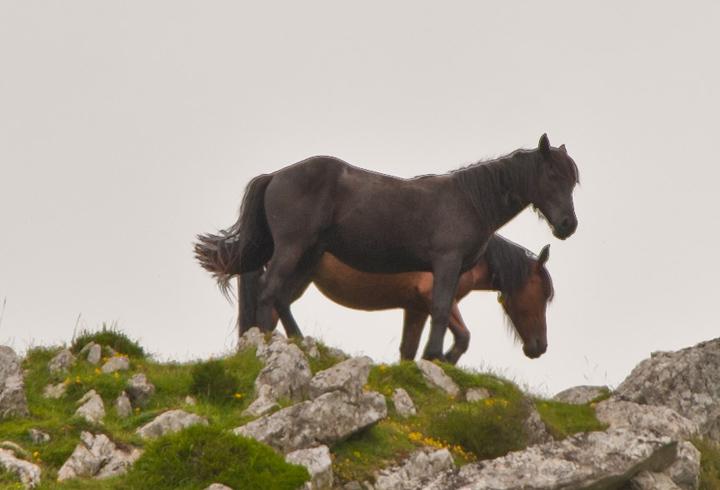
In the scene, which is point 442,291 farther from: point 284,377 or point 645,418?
point 284,377

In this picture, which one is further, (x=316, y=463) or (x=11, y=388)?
(x=11, y=388)

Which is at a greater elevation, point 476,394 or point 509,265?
point 509,265

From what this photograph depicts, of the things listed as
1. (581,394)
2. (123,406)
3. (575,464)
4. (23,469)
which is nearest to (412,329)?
(581,394)

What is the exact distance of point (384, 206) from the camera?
70.9ft

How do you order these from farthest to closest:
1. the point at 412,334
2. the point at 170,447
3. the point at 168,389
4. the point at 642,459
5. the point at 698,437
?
the point at 412,334
the point at 698,437
the point at 168,389
the point at 642,459
the point at 170,447

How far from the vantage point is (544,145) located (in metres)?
22.1

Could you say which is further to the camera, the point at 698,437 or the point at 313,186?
the point at 313,186

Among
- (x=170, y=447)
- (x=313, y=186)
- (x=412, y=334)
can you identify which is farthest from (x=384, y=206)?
(x=170, y=447)

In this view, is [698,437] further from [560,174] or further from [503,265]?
[503,265]

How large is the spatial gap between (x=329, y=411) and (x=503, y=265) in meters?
9.35

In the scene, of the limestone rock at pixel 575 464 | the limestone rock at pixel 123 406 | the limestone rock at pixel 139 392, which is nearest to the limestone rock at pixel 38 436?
the limestone rock at pixel 123 406

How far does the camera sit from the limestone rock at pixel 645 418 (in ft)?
64.8

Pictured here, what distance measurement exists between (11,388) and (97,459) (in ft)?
6.27

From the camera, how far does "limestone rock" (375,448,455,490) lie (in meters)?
16.1
